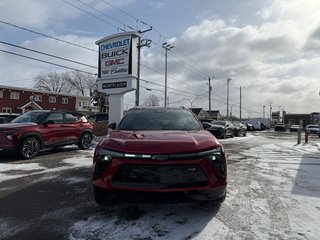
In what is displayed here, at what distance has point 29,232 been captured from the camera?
14.0ft

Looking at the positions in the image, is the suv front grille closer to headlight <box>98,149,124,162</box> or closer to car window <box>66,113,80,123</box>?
headlight <box>98,149,124,162</box>

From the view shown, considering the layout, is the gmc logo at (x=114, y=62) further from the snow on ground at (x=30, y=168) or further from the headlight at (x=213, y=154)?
the headlight at (x=213, y=154)

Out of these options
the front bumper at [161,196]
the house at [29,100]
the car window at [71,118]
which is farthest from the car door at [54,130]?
the house at [29,100]

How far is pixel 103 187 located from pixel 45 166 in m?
5.31

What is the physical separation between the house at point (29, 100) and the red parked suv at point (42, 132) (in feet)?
98.8

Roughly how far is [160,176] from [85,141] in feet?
31.0

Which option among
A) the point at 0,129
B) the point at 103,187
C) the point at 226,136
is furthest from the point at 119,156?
the point at 226,136

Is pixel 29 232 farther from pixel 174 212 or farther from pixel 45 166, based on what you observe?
pixel 45 166

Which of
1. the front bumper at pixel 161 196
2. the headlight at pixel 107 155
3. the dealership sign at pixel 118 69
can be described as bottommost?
the front bumper at pixel 161 196

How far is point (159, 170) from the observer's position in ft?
14.0

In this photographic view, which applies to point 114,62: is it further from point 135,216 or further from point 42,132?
point 135,216

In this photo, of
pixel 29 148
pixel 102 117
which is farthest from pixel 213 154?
pixel 102 117

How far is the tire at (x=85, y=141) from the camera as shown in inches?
510

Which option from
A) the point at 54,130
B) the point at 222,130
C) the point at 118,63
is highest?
the point at 118,63
